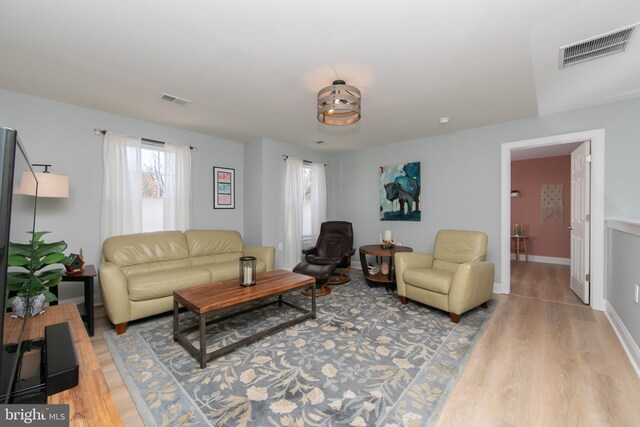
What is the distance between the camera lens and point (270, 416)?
5.05 feet

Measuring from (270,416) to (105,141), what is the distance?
3517mm

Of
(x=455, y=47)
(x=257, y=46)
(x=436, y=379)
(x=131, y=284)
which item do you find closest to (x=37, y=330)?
(x=131, y=284)

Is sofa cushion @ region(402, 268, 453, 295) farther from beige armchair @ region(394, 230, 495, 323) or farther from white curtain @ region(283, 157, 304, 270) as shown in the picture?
white curtain @ region(283, 157, 304, 270)

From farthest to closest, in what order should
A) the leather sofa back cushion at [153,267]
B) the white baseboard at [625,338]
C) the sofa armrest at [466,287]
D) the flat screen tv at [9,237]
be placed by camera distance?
the leather sofa back cushion at [153,267] → the sofa armrest at [466,287] → the white baseboard at [625,338] → the flat screen tv at [9,237]

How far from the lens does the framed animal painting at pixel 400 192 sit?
454 centimetres

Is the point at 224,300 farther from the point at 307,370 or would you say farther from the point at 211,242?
the point at 211,242

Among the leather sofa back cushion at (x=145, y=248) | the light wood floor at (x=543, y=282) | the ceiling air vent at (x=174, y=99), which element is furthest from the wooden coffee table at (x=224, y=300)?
the light wood floor at (x=543, y=282)

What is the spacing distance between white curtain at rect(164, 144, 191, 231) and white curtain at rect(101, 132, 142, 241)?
34cm

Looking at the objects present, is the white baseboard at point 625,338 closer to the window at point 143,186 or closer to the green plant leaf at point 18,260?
the green plant leaf at point 18,260

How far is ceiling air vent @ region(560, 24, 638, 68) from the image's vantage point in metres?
1.84

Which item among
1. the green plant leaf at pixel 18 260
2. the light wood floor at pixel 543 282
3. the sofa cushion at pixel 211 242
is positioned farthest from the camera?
the sofa cushion at pixel 211 242

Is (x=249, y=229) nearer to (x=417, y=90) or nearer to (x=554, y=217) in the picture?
Answer: (x=417, y=90)

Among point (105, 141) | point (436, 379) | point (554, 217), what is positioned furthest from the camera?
point (554, 217)

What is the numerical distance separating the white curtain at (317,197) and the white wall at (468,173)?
1.51 ft
